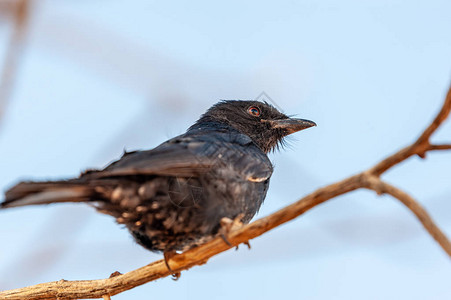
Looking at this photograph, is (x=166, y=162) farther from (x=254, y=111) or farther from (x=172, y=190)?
(x=254, y=111)

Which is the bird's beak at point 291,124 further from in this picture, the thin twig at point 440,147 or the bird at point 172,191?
the thin twig at point 440,147

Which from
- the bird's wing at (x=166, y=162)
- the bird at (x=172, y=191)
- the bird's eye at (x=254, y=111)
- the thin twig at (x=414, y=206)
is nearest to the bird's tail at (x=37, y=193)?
the bird at (x=172, y=191)

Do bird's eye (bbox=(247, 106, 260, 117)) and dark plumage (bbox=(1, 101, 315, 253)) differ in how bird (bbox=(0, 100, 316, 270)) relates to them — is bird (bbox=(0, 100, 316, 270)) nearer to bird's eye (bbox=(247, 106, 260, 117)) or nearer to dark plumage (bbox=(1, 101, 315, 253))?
dark plumage (bbox=(1, 101, 315, 253))

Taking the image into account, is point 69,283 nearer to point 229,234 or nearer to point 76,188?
point 76,188

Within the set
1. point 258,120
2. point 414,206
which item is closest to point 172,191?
point 414,206

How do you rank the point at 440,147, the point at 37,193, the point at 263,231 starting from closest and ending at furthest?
the point at 440,147 → the point at 263,231 → the point at 37,193

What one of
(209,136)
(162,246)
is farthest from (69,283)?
(209,136)

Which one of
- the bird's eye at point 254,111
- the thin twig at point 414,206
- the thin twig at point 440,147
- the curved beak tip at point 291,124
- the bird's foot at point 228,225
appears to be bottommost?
the thin twig at point 414,206
